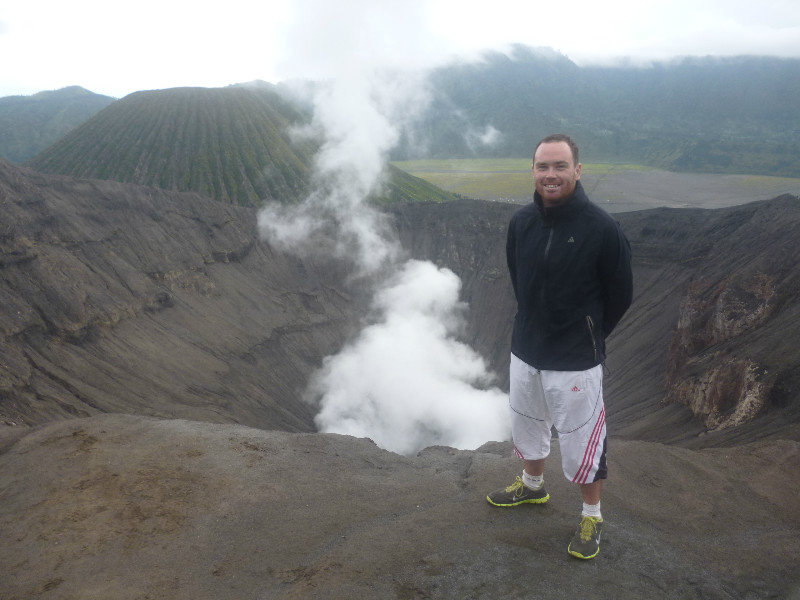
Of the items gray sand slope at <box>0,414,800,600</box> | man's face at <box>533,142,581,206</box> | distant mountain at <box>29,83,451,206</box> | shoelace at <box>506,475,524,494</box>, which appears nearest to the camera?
man's face at <box>533,142,581,206</box>

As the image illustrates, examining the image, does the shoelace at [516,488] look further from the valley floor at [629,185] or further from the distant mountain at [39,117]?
the distant mountain at [39,117]

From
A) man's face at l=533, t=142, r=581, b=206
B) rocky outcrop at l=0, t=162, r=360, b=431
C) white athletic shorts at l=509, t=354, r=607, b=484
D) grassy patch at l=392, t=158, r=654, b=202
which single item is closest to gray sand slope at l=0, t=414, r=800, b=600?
white athletic shorts at l=509, t=354, r=607, b=484

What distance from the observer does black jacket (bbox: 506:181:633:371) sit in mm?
3561

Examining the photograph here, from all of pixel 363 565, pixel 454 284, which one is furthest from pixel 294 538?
pixel 454 284

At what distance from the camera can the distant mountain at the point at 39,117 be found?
10119 centimetres

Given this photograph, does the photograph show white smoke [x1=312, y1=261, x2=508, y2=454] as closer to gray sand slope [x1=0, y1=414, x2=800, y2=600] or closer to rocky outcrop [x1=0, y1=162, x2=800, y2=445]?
rocky outcrop [x1=0, y1=162, x2=800, y2=445]

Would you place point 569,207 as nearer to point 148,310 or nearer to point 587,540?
point 587,540

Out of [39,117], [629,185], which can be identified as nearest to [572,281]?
[629,185]

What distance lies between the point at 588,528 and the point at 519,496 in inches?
31.6

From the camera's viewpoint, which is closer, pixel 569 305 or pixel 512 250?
pixel 569 305

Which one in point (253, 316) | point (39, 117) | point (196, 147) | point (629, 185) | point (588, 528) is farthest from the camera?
point (39, 117)

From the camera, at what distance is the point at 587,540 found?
381cm

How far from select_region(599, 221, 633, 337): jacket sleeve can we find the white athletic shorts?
20.1 inches

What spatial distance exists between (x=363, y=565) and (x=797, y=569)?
328cm
